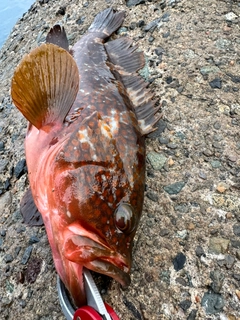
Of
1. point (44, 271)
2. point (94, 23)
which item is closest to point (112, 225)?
point (44, 271)

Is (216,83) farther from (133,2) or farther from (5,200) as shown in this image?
(5,200)

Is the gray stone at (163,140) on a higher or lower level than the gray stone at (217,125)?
higher

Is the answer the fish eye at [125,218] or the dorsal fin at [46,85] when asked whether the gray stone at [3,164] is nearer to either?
the dorsal fin at [46,85]

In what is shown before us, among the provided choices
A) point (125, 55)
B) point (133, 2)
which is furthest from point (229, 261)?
point (133, 2)

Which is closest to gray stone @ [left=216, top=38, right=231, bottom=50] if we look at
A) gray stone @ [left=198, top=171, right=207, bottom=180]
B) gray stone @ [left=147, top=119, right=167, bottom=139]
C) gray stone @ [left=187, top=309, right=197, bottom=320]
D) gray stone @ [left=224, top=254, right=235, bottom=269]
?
gray stone @ [left=147, top=119, right=167, bottom=139]

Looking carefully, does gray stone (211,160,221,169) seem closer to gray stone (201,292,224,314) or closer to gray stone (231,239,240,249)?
gray stone (231,239,240,249)

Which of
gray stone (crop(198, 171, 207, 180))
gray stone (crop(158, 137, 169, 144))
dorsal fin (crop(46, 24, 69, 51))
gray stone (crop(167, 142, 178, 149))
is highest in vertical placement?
dorsal fin (crop(46, 24, 69, 51))

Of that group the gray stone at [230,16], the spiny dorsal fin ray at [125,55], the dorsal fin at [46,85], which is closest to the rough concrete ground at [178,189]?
the gray stone at [230,16]
